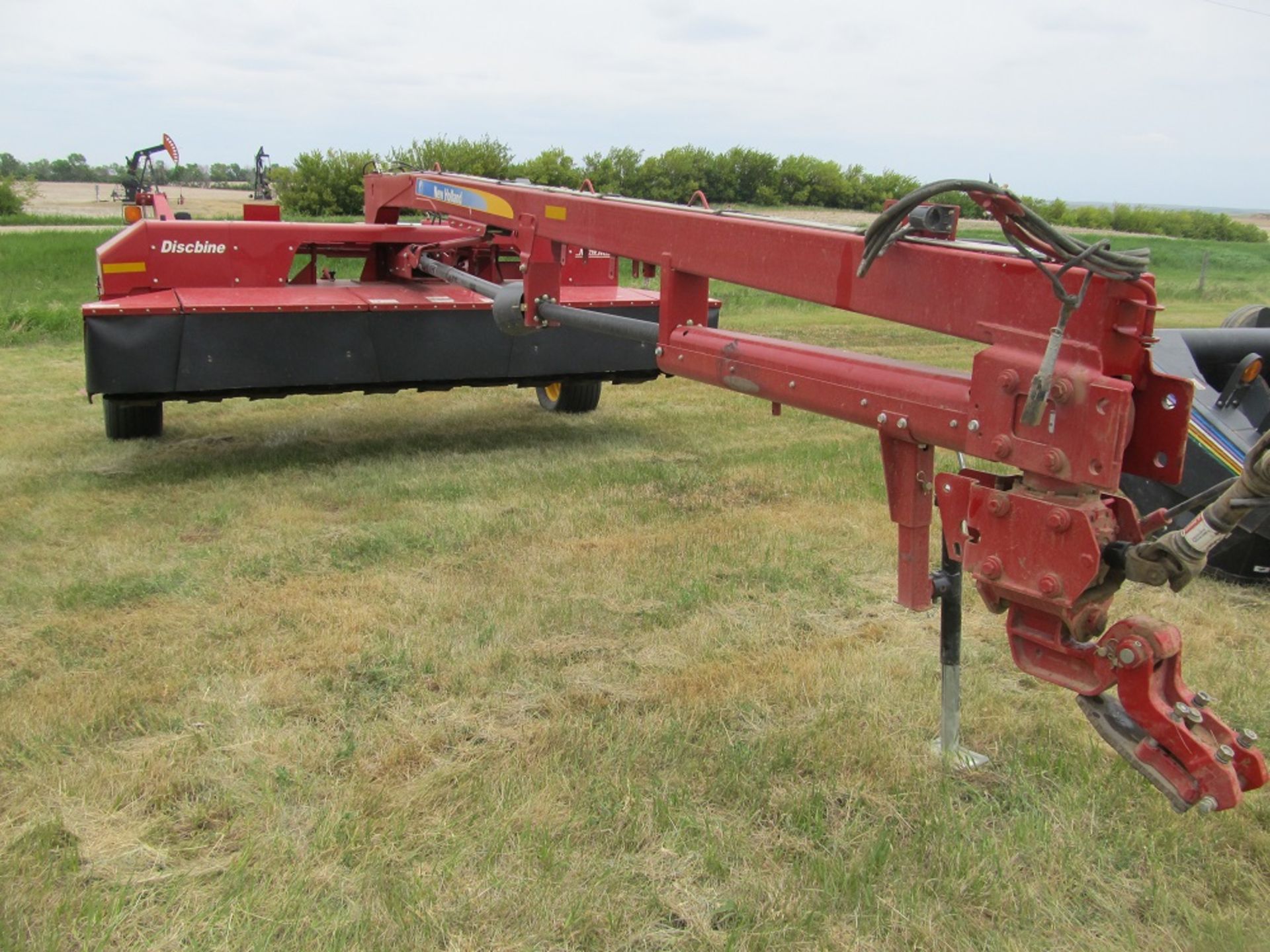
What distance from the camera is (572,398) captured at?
8.20 m

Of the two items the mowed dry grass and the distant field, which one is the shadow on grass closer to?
the mowed dry grass

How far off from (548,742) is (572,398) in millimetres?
A: 5135

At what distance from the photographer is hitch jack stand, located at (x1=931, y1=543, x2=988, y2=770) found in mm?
3061

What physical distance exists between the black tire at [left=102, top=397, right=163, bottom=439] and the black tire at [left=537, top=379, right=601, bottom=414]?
2.63 meters

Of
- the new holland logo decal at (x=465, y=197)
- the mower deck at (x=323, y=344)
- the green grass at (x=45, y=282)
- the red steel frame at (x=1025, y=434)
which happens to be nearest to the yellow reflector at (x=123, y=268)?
the mower deck at (x=323, y=344)

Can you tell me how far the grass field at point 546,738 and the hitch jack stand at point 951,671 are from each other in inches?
2.3

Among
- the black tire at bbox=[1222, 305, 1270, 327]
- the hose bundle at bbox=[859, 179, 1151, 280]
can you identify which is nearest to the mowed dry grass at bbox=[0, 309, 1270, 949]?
the hose bundle at bbox=[859, 179, 1151, 280]

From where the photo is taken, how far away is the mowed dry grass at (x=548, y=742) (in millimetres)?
2490

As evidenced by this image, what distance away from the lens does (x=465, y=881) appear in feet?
8.43

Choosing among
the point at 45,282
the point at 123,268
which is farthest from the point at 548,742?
the point at 45,282

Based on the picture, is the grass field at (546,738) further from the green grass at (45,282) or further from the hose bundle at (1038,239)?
the green grass at (45,282)

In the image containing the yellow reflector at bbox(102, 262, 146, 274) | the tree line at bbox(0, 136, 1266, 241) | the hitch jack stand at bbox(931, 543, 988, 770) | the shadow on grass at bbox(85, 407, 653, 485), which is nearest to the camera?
the hitch jack stand at bbox(931, 543, 988, 770)

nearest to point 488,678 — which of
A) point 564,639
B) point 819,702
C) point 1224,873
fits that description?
point 564,639

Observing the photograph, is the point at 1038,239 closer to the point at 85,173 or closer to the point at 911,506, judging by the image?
the point at 911,506
